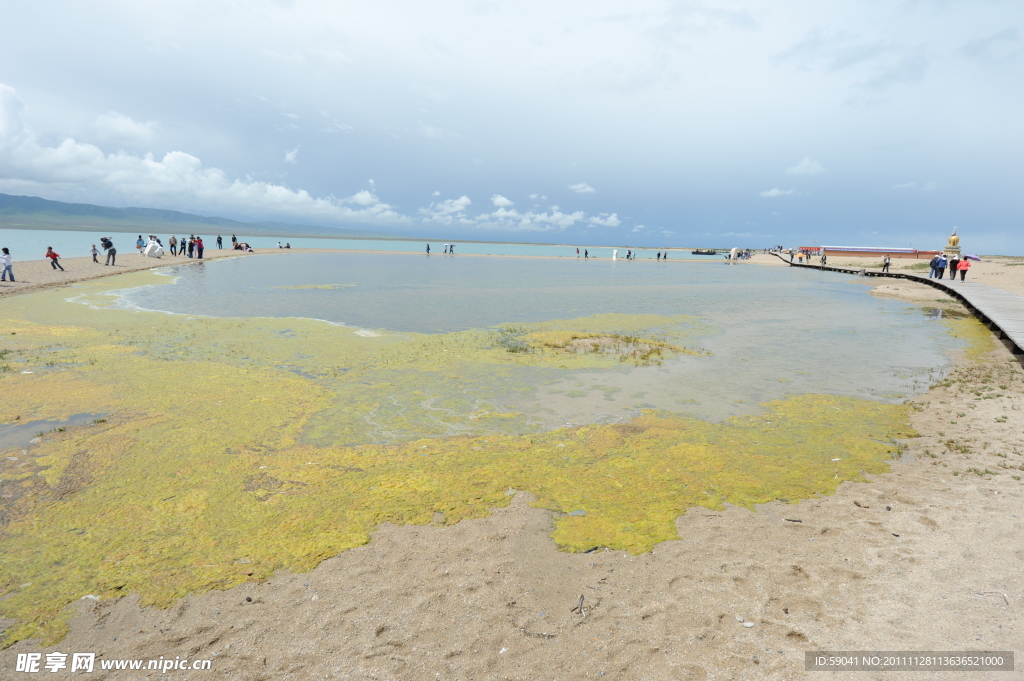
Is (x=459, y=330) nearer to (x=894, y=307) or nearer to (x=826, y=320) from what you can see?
(x=826, y=320)

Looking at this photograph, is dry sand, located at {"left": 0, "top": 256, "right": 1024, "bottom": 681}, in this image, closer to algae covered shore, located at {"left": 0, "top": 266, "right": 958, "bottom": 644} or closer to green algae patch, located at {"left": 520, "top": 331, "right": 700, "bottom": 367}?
algae covered shore, located at {"left": 0, "top": 266, "right": 958, "bottom": 644}

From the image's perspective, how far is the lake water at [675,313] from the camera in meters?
10.6

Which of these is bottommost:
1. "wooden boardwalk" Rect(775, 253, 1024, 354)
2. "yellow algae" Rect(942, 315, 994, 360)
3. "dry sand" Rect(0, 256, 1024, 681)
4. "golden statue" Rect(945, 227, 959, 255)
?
"dry sand" Rect(0, 256, 1024, 681)

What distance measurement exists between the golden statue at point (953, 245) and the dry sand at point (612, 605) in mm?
58041

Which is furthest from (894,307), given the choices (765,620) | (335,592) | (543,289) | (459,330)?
(335,592)

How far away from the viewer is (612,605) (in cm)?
418

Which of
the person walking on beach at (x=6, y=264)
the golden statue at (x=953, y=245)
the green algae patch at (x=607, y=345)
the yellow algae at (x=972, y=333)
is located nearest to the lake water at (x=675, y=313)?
the yellow algae at (x=972, y=333)

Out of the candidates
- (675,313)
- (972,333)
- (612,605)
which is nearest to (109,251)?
(675,313)

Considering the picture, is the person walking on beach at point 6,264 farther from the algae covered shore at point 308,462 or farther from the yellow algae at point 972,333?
the yellow algae at point 972,333

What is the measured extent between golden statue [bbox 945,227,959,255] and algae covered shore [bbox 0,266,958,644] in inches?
2114

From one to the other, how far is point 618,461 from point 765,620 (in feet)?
10.6

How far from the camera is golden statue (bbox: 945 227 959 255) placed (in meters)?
48.8

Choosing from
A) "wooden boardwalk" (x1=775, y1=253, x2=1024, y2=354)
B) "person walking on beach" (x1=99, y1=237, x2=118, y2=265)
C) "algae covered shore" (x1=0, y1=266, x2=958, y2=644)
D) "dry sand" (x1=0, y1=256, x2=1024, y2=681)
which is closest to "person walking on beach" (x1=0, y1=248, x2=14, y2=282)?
"person walking on beach" (x1=99, y1=237, x2=118, y2=265)

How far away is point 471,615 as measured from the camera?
4051 mm
